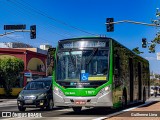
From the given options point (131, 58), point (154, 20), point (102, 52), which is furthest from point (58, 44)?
point (154, 20)

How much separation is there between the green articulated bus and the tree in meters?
34.9

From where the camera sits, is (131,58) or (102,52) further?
(131,58)

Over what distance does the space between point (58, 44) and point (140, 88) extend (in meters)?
9.80

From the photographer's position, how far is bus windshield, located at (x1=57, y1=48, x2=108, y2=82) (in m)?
16.0

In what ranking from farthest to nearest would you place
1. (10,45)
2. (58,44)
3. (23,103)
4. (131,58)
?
Answer: (10,45), (131,58), (23,103), (58,44)

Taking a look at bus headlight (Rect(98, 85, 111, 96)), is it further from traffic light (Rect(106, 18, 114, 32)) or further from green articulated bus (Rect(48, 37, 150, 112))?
traffic light (Rect(106, 18, 114, 32))

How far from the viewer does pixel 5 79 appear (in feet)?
170

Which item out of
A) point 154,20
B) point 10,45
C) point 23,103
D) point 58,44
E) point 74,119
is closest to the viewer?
point 74,119

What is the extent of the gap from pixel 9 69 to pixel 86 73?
120 feet

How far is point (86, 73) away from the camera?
1598 cm

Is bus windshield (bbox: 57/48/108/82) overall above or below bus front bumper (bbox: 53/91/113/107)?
above

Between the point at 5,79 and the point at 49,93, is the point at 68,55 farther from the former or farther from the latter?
the point at 5,79

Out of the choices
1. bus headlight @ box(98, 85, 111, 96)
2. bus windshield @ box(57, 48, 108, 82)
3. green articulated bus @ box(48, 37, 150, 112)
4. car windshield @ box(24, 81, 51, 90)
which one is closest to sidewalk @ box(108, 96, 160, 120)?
green articulated bus @ box(48, 37, 150, 112)

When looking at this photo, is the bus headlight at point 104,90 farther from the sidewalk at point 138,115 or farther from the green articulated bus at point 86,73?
the sidewalk at point 138,115
